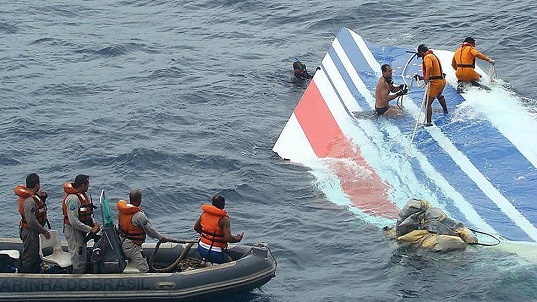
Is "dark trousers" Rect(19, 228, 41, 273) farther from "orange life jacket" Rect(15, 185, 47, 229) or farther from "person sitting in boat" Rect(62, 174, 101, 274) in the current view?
"person sitting in boat" Rect(62, 174, 101, 274)

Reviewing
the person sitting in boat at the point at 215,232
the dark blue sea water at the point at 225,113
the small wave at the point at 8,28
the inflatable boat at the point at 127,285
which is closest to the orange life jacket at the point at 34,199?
the inflatable boat at the point at 127,285

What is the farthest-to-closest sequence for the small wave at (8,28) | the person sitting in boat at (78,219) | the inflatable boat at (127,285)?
the small wave at (8,28), the person sitting in boat at (78,219), the inflatable boat at (127,285)

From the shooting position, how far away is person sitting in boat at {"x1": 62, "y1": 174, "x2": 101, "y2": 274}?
1327cm

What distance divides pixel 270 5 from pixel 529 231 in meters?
17.5

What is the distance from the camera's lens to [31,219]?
1334 cm

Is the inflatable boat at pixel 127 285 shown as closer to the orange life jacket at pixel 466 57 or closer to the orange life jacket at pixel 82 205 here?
the orange life jacket at pixel 82 205

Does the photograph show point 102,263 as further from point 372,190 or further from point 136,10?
point 136,10

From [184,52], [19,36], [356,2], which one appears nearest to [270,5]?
[356,2]

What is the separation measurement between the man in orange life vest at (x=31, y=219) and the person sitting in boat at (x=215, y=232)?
212 centimetres

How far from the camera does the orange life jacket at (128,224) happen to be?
13391 millimetres

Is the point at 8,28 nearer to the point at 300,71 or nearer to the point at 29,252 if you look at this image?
the point at 300,71

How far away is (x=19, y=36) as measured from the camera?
29.1 meters

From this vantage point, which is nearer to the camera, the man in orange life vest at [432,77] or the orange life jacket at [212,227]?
the orange life jacket at [212,227]

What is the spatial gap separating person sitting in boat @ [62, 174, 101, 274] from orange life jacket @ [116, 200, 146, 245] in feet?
1.15
